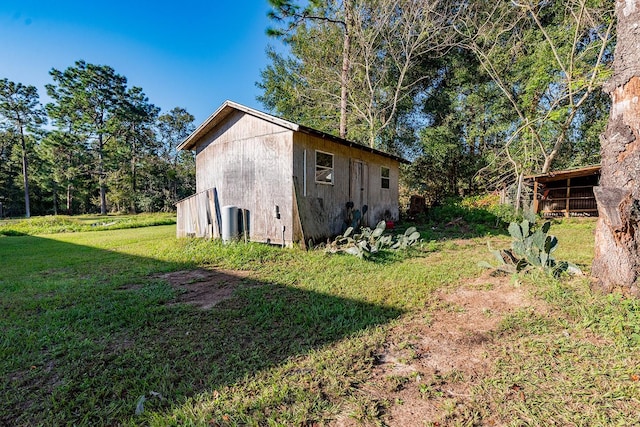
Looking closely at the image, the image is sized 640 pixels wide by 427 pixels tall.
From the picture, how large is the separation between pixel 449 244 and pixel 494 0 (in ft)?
39.5

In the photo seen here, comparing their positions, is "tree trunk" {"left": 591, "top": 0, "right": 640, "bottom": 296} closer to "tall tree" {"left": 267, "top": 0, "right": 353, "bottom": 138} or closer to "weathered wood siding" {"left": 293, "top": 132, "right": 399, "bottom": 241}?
"weathered wood siding" {"left": 293, "top": 132, "right": 399, "bottom": 241}

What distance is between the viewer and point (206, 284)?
462cm

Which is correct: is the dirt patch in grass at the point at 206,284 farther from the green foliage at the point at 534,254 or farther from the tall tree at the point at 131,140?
the tall tree at the point at 131,140

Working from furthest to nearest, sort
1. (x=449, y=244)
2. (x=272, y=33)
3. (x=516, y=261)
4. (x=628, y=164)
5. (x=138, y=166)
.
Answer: (x=138, y=166)
(x=272, y=33)
(x=449, y=244)
(x=516, y=261)
(x=628, y=164)

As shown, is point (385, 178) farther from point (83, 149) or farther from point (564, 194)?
point (83, 149)

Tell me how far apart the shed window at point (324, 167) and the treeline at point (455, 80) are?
5232 mm

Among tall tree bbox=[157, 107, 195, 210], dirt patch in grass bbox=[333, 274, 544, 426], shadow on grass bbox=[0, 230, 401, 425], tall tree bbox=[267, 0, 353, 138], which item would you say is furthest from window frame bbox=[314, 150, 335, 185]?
tall tree bbox=[157, 107, 195, 210]

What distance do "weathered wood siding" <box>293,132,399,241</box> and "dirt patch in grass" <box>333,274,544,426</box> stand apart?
4.03 metres

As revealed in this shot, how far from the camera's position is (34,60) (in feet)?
30.9

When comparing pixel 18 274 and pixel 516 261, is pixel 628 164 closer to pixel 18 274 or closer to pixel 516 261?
pixel 516 261

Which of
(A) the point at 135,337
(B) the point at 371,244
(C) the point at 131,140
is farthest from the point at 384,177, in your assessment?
(C) the point at 131,140

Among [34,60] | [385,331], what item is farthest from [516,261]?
[34,60]

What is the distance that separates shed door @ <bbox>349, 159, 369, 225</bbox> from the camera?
8.84m

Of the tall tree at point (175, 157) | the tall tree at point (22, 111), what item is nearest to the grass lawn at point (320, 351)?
the tall tree at point (175, 157)
